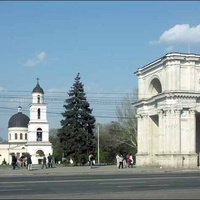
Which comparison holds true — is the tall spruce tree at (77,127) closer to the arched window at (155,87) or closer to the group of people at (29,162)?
the group of people at (29,162)

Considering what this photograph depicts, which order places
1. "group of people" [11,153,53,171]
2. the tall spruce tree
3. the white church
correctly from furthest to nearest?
1. the white church
2. the tall spruce tree
3. "group of people" [11,153,53,171]

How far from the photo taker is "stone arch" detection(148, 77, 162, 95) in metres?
52.9

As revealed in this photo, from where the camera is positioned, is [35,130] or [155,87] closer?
[155,87]

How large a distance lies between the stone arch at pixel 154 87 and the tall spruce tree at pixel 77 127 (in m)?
9.62

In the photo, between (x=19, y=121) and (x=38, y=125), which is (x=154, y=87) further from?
(x=19, y=121)

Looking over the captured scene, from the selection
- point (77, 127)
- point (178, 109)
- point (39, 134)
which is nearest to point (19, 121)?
point (39, 134)

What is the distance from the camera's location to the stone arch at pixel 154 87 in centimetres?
5285

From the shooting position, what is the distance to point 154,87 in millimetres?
54188

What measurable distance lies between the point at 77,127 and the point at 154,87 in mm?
11642

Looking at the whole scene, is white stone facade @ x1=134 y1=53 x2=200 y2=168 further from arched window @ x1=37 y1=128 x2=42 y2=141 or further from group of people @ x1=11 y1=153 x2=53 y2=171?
arched window @ x1=37 y1=128 x2=42 y2=141

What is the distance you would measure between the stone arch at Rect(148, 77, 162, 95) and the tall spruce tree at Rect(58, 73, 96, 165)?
31.6 feet

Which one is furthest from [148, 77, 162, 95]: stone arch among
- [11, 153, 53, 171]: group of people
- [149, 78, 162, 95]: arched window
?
[11, 153, 53, 171]: group of people

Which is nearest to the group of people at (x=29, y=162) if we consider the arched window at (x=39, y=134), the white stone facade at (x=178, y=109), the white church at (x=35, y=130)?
the white stone facade at (x=178, y=109)

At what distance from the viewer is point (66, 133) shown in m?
59.4
